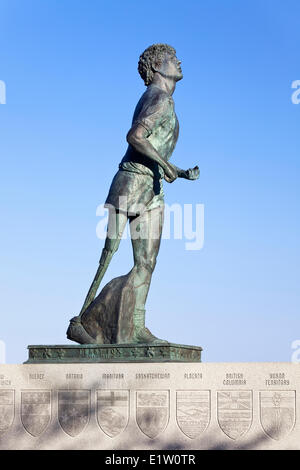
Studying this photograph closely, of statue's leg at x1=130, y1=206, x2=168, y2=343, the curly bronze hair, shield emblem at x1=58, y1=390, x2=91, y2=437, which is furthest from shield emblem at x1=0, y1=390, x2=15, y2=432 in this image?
the curly bronze hair

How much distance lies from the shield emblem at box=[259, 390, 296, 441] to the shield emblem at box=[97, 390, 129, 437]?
213 centimetres

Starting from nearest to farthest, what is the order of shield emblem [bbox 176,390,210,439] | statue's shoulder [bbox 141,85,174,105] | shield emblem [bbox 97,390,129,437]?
1. shield emblem [bbox 176,390,210,439]
2. shield emblem [bbox 97,390,129,437]
3. statue's shoulder [bbox 141,85,174,105]

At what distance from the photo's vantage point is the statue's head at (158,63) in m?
17.2

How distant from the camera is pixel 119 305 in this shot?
16109mm

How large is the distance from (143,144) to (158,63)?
6.20 feet

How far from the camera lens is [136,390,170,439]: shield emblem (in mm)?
14656

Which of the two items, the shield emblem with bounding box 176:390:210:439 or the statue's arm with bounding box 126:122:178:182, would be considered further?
the statue's arm with bounding box 126:122:178:182

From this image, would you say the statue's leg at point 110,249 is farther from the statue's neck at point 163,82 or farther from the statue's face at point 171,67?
the statue's face at point 171,67

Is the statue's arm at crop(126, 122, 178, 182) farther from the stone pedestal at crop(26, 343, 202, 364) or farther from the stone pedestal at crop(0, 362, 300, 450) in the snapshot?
the stone pedestal at crop(0, 362, 300, 450)

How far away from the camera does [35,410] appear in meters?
15.2

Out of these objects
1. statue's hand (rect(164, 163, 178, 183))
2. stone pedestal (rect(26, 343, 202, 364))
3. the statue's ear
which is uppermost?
the statue's ear
